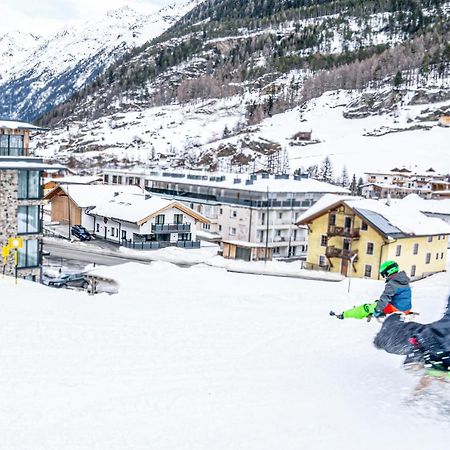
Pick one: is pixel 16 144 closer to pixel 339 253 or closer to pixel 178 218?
pixel 339 253

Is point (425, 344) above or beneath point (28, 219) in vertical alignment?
above

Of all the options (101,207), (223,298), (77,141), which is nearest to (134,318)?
(223,298)

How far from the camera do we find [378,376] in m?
9.41

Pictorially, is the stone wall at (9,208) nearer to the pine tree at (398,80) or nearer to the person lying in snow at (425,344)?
the person lying in snow at (425,344)

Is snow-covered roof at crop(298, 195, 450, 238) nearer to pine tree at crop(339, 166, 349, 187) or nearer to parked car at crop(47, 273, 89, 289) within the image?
parked car at crop(47, 273, 89, 289)

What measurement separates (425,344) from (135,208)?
1809 inches

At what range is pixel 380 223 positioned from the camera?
1576 inches

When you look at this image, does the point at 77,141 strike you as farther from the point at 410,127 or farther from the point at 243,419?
the point at 243,419

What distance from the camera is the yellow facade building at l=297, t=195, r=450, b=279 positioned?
40.1m

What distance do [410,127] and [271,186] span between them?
112243 millimetres

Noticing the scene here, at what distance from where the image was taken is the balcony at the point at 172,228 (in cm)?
5172

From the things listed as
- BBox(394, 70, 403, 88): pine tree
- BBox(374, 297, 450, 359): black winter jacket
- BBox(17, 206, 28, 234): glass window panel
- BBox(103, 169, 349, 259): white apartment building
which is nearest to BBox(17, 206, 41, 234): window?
BBox(17, 206, 28, 234): glass window panel

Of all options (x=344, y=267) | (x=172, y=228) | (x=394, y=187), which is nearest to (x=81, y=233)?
(x=172, y=228)

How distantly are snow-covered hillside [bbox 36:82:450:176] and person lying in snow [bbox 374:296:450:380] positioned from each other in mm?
124697
